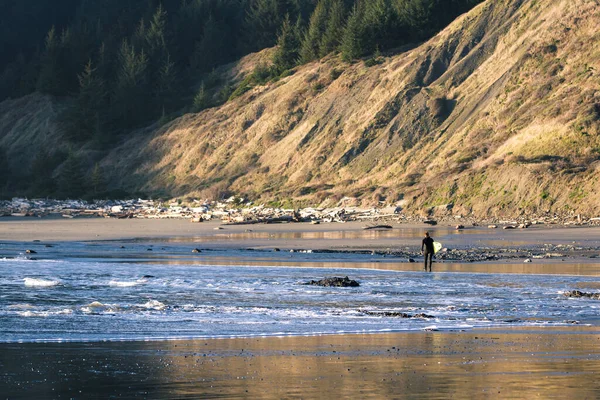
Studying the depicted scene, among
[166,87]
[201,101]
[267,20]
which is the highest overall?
[267,20]

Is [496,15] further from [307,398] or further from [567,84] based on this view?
[307,398]

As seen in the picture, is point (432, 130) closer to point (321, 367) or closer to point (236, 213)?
point (236, 213)

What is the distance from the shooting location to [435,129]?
5719 cm

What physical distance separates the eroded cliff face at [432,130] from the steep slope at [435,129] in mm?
89

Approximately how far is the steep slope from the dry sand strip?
2886 cm

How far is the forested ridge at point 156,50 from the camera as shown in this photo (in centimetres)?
7144

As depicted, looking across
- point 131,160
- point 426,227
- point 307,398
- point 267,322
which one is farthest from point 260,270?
point 131,160

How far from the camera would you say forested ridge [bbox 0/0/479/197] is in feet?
234

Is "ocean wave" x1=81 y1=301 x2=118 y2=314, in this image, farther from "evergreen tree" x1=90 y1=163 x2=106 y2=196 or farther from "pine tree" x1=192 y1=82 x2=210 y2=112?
"pine tree" x1=192 y1=82 x2=210 y2=112

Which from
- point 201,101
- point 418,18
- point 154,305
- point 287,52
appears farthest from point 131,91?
point 154,305

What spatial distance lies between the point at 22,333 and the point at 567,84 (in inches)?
1639

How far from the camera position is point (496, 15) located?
62.2 meters

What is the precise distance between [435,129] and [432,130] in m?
0.18

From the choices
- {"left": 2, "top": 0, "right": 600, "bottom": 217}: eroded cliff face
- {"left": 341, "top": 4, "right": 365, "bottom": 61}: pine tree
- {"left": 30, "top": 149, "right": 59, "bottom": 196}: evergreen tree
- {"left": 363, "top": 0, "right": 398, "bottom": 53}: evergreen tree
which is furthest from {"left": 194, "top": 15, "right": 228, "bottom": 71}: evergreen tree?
{"left": 363, "top": 0, "right": 398, "bottom": 53}: evergreen tree
